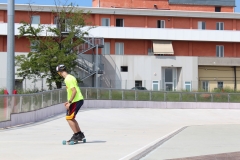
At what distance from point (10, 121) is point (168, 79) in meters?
43.9

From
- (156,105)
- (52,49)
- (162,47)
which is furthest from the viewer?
(162,47)

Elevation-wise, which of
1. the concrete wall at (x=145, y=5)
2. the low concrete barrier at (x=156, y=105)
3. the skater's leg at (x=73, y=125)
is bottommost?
the low concrete barrier at (x=156, y=105)

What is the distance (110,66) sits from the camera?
198 ft

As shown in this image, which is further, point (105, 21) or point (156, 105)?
point (105, 21)

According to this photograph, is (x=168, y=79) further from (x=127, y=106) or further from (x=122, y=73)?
(x=127, y=106)

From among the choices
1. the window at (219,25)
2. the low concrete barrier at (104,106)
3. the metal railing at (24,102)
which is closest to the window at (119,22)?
the window at (219,25)

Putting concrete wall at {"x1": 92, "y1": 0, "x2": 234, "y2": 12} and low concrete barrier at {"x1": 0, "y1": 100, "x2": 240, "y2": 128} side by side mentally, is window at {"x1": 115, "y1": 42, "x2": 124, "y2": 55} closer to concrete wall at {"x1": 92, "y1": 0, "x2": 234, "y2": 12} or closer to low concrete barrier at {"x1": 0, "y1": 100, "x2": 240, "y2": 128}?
concrete wall at {"x1": 92, "y1": 0, "x2": 234, "y2": 12}

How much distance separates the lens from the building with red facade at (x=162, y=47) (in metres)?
59.8

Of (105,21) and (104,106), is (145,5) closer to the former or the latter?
(105,21)

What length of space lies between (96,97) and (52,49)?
10.0 metres

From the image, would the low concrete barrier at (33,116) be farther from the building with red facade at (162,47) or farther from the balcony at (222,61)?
the balcony at (222,61)

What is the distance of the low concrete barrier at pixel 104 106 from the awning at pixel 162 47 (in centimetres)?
1890

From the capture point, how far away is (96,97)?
3681 centimetres

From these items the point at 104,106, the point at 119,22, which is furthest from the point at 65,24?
the point at 104,106
